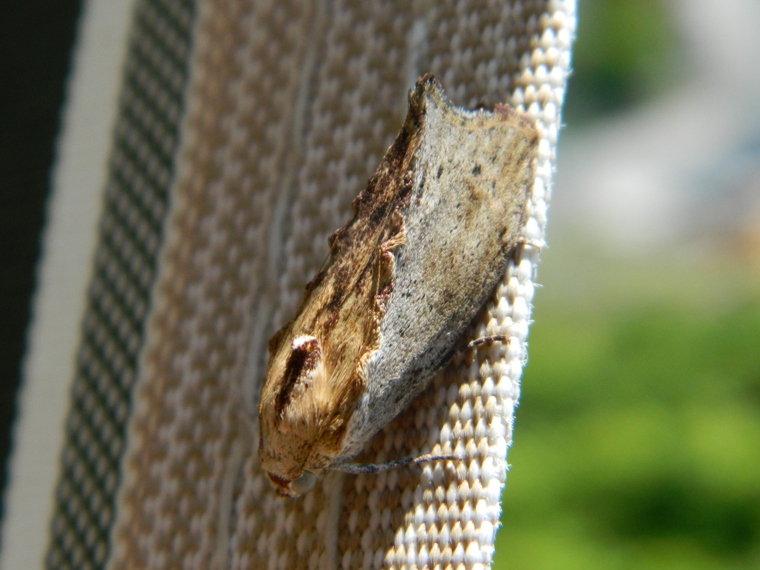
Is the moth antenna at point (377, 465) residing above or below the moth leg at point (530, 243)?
below

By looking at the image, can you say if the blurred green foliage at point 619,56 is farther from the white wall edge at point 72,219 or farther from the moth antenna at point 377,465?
the moth antenna at point 377,465

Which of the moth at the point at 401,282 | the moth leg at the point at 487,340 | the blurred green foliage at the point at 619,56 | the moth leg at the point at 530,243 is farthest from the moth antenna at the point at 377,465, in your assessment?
the blurred green foliage at the point at 619,56

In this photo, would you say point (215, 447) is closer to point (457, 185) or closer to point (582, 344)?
point (457, 185)

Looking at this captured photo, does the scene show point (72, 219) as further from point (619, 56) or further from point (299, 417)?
point (619, 56)

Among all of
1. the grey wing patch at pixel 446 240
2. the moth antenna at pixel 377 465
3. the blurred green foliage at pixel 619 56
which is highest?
the blurred green foliage at pixel 619 56

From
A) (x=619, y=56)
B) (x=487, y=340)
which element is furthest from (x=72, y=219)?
(x=619, y=56)

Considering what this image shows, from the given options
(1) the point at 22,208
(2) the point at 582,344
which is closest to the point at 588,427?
(2) the point at 582,344

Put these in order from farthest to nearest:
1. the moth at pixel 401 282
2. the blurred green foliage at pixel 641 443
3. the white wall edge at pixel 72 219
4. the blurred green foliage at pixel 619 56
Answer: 1. the blurred green foliage at pixel 619 56
2. the blurred green foliage at pixel 641 443
3. the white wall edge at pixel 72 219
4. the moth at pixel 401 282
